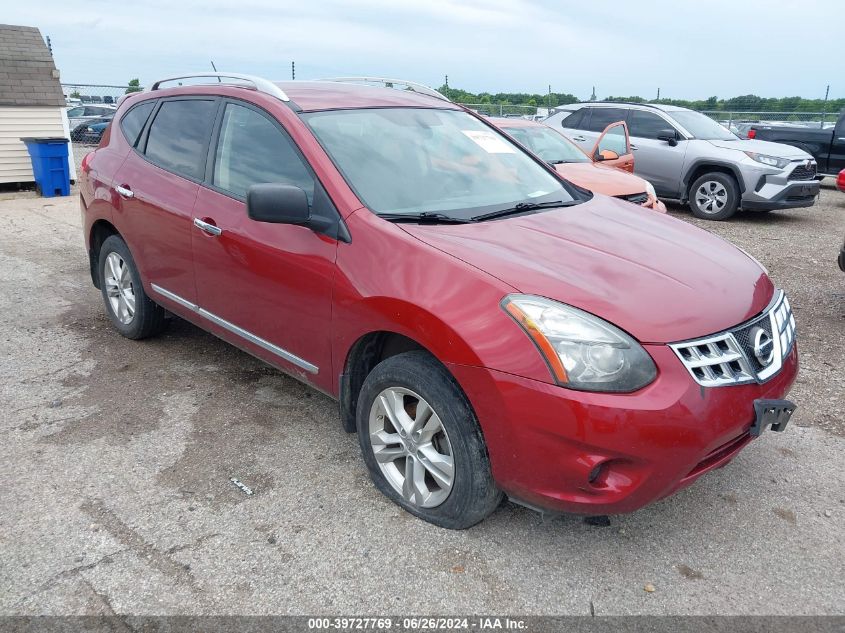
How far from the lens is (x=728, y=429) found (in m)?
2.45

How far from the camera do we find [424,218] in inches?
120

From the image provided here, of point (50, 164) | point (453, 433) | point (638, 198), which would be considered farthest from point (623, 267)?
point (50, 164)

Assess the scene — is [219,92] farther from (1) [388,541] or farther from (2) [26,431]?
(1) [388,541]

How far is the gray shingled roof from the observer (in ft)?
37.9

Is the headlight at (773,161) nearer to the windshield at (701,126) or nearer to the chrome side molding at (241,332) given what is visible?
the windshield at (701,126)

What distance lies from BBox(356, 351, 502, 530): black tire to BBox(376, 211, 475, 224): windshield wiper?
607mm

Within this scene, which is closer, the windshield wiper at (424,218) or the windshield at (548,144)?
the windshield wiper at (424,218)

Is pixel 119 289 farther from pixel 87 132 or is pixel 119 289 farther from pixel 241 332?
pixel 87 132

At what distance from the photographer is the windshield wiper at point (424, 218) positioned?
302 cm

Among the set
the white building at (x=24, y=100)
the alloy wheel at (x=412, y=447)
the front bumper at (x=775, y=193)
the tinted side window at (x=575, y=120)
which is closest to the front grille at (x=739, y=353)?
the alloy wheel at (x=412, y=447)

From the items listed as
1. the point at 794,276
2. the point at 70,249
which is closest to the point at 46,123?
the point at 70,249

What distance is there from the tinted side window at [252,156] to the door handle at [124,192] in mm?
954

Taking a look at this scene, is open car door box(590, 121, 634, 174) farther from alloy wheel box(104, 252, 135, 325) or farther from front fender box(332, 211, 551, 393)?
front fender box(332, 211, 551, 393)

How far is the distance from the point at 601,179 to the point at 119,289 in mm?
4953
